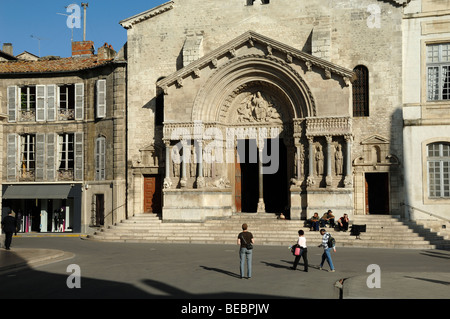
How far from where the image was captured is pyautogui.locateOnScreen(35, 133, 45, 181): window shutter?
2995 centimetres

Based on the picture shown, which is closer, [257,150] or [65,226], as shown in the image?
[257,150]

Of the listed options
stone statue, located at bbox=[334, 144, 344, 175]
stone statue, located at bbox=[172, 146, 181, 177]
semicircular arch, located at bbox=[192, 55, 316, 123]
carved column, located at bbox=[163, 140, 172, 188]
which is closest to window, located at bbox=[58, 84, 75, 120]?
carved column, located at bbox=[163, 140, 172, 188]

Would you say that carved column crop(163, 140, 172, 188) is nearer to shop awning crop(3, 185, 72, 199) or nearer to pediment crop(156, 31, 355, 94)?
pediment crop(156, 31, 355, 94)

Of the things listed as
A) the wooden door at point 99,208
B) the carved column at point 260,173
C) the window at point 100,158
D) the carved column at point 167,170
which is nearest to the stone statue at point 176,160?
the carved column at point 167,170

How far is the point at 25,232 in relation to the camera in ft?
101

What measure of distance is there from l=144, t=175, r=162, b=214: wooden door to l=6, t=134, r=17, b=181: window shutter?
7625 mm

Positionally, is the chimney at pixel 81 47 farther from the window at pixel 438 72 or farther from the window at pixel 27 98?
the window at pixel 438 72

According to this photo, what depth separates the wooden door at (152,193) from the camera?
28.0 m

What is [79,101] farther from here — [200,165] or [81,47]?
[200,165]

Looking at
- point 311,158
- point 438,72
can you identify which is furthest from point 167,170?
point 438,72

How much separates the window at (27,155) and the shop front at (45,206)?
0.71 meters
